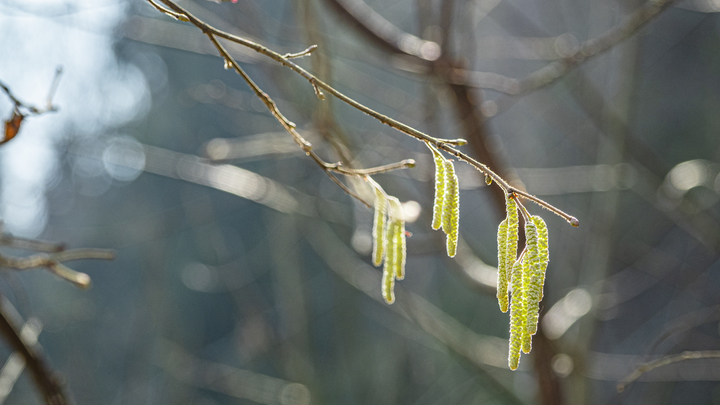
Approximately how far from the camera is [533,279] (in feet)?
1.18

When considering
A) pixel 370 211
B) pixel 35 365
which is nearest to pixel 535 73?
pixel 370 211

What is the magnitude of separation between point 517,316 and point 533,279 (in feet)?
0.12

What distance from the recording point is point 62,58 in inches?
95.7

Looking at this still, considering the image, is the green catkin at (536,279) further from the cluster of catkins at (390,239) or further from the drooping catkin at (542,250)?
the cluster of catkins at (390,239)

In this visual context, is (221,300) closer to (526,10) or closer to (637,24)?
(526,10)

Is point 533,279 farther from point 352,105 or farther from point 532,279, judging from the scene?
point 352,105

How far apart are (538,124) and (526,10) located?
773 millimetres

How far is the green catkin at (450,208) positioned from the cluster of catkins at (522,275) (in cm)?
4

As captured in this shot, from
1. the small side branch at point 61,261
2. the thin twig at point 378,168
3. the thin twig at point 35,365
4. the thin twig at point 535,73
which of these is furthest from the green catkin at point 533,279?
the thin twig at point 535,73

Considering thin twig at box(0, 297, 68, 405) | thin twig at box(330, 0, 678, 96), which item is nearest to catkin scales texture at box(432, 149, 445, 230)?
thin twig at box(0, 297, 68, 405)

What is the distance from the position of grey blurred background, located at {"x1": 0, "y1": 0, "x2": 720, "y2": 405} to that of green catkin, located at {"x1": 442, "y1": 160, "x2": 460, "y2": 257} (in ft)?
0.66

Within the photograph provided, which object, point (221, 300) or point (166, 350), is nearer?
point (166, 350)

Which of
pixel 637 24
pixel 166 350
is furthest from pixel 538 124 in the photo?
pixel 166 350

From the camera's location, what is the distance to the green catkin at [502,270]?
37 centimetres
